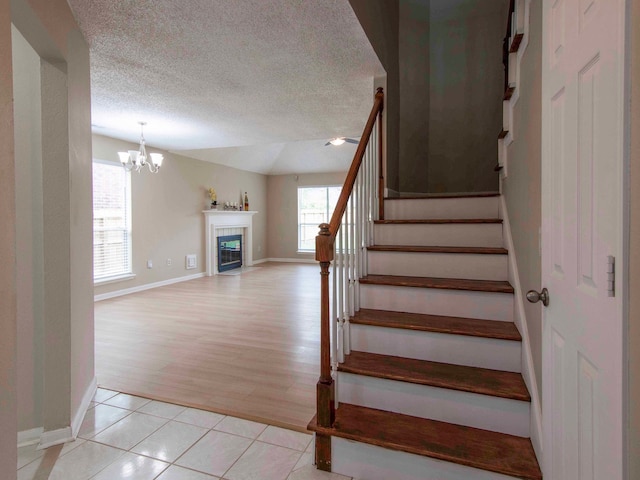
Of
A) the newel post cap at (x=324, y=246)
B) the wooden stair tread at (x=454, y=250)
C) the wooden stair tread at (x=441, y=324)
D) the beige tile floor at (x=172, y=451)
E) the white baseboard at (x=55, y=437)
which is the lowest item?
the beige tile floor at (x=172, y=451)

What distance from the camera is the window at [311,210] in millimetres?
9672

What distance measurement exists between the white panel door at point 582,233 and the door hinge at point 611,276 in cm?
1

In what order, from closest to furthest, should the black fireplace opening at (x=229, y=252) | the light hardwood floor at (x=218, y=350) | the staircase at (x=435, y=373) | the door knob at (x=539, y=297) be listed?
the door knob at (x=539, y=297)
the staircase at (x=435, y=373)
the light hardwood floor at (x=218, y=350)
the black fireplace opening at (x=229, y=252)

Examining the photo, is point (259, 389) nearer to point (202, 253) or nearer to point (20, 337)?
point (20, 337)

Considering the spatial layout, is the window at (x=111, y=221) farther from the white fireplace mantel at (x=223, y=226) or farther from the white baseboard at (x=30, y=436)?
the white baseboard at (x=30, y=436)

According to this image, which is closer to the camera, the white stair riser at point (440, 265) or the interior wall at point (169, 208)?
the white stair riser at point (440, 265)

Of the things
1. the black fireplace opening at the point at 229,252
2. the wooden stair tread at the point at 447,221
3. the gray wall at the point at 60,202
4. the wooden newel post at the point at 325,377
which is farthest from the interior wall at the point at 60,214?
the black fireplace opening at the point at 229,252

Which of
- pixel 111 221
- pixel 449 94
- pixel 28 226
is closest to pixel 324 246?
pixel 28 226

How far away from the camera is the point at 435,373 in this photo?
1.80m

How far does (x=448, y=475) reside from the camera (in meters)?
1.54

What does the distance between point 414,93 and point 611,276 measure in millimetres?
3769

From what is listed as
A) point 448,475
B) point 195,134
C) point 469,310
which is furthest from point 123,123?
point 448,475

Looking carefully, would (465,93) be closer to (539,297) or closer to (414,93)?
(414,93)

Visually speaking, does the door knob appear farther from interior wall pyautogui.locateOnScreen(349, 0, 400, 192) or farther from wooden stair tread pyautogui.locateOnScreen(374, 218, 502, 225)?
interior wall pyautogui.locateOnScreen(349, 0, 400, 192)
